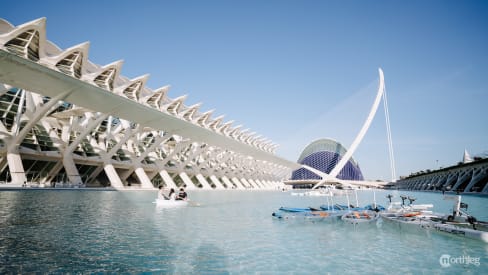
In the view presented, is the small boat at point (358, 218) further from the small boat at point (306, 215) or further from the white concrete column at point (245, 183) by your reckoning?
the white concrete column at point (245, 183)

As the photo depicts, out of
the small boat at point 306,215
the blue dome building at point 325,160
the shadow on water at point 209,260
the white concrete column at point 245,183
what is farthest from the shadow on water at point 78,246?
the blue dome building at point 325,160

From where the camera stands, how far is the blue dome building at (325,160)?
4043 inches

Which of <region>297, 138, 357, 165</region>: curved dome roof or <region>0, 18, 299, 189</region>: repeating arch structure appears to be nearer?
<region>0, 18, 299, 189</region>: repeating arch structure

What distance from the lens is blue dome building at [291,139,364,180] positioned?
337ft

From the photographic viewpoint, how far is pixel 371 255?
6.30 metres

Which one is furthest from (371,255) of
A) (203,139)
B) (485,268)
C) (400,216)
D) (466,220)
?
(203,139)

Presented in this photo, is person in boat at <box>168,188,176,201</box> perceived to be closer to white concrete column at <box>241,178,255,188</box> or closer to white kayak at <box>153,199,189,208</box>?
white kayak at <box>153,199,189,208</box>

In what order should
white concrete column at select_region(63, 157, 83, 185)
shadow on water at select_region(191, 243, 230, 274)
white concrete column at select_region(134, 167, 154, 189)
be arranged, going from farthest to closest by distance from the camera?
1. white concrete column at select_region(134, 167, 154, 189)
2. white concrete column at select_region(63, 157, 83, 185)
3. shadow on water at select_region(191, 243, 230, 274)

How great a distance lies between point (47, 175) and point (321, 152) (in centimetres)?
9617

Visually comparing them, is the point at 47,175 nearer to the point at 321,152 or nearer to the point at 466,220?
the point at 466,220

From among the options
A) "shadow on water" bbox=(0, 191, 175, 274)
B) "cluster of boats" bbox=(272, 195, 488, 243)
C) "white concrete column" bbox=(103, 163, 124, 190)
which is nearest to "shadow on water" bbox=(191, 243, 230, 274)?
"shadow on water" bbox=(0, 191, 175, 274)
